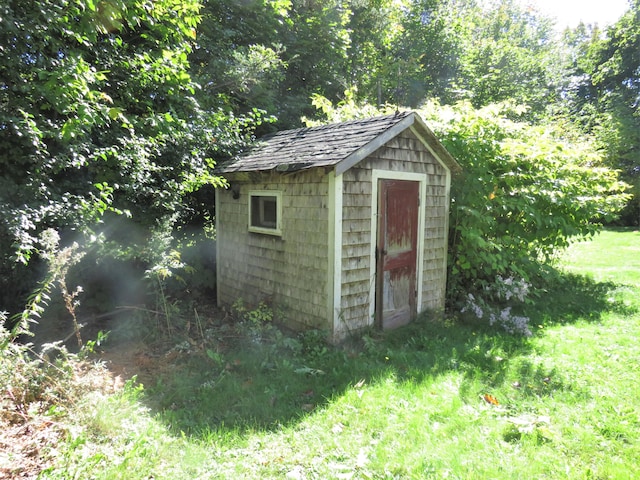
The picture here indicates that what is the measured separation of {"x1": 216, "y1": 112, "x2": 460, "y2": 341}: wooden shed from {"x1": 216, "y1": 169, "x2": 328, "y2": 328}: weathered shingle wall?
18mm

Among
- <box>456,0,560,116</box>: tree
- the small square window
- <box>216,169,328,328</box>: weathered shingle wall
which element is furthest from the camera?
<box>456,0,560,116</box>: tree

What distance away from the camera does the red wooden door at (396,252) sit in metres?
5.76

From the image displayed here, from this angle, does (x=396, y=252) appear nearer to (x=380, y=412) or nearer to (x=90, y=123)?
(x=380, y=412)

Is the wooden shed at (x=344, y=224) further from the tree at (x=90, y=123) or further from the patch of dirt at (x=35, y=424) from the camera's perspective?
the patch of dirt at (x=35, y=424)

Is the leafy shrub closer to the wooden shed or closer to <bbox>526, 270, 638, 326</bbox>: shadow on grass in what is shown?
the wooden shed

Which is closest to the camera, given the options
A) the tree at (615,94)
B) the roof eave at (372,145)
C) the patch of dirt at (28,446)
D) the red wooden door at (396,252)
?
the patch of dirt at (28,446)

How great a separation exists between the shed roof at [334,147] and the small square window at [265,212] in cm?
49

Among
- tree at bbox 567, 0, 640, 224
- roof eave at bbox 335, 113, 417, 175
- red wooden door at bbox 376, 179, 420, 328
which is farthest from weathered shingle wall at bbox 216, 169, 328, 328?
tree at bbox 567, 0, 640, 224

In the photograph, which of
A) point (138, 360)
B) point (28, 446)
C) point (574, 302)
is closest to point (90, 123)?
point (138, 360)

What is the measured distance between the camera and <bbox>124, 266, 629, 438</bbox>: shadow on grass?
3686mm

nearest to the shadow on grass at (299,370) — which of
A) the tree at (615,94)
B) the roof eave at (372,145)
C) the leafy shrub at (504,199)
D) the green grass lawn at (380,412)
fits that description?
the green grass lawn at (380,412)

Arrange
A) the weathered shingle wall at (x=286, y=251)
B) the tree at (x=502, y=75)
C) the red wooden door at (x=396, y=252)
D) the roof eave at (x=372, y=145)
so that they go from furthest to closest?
the tree at (x=502, y=75) → the red wooden door at (x=396, y=252) → the weathered shingle wall at (x=286, y=251) → the roof eave at (x=372, y=145)

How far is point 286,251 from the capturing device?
5.99m

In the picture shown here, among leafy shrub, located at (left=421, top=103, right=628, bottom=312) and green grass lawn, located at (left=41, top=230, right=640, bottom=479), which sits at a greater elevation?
leafy shrub, located at (left=421, top=103, right=628, bottom=312)
